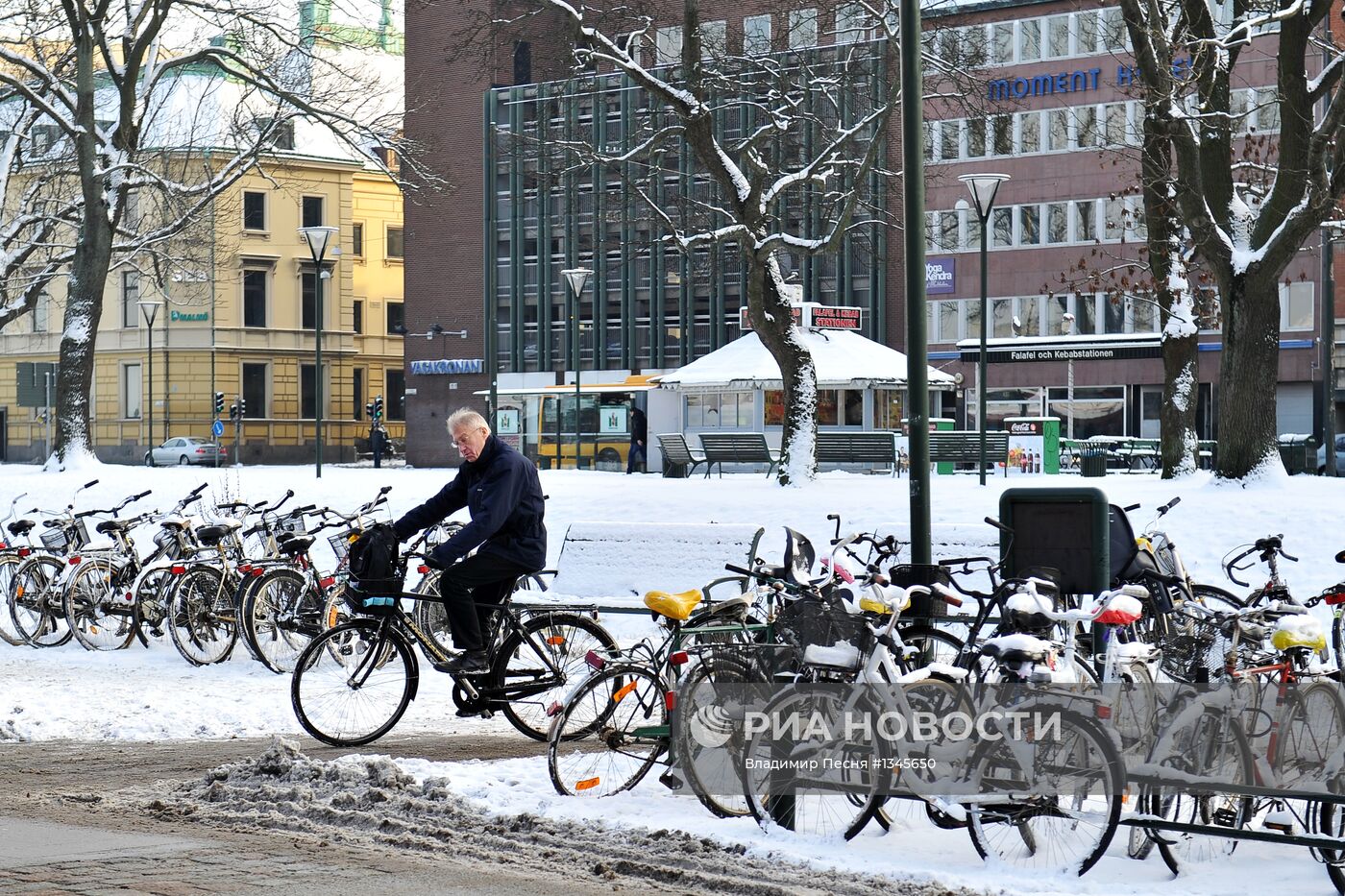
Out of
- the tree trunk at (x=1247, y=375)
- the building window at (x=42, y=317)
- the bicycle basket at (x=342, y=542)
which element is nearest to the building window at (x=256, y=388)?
the building window at (x=42, y=317)

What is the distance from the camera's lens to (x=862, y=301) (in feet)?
208

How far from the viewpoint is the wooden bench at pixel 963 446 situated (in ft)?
110

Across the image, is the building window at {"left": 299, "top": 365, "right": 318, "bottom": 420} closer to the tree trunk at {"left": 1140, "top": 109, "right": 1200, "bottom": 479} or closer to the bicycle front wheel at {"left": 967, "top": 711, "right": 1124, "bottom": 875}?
the tree trunk at {"left": 1140, "top": 109, "right": 1200, "bottom": 479}

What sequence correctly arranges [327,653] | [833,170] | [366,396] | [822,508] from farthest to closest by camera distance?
[366,396] < [833,170] < [822,508] < [327,653]

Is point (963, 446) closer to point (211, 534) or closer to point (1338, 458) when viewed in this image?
point (1338, 458)

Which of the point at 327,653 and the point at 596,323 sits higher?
the point at 596,323

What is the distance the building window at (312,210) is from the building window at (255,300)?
9.22ft

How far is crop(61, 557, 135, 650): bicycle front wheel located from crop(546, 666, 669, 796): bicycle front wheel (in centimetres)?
856

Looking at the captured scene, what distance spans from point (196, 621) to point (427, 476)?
10.9 m

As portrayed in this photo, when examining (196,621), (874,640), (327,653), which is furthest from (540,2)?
(874,640)

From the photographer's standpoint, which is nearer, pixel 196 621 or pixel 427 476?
pixel 196 621

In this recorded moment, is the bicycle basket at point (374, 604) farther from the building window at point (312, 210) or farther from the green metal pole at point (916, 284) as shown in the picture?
the building window at point (312, 210)

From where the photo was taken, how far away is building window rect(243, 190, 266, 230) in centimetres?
7400

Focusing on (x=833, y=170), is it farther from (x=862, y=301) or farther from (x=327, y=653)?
(x=862, y=301)
